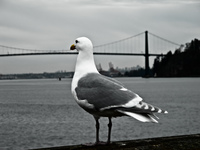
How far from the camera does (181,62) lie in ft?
327

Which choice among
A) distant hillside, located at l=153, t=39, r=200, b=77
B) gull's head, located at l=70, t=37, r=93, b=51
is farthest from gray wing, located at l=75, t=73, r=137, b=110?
distant hillside, located at l=153, t=39, r=200, b=77

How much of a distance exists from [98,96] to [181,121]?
14169 mm

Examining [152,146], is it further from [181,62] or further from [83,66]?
[181,62]

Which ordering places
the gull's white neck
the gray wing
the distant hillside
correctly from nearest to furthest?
the gray wing → the gull's white neck → the distant hillside

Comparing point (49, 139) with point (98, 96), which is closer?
point (98, 96)

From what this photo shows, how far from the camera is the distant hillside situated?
98.6m

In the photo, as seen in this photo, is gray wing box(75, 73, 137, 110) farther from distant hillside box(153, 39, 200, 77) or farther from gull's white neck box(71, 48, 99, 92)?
distant hillside box(153, 39, 200, 77)

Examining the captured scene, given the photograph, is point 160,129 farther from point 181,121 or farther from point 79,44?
point 79,44

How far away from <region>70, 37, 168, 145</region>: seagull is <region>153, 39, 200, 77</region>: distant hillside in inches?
3752

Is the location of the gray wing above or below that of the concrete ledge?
above

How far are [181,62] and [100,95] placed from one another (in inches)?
3909

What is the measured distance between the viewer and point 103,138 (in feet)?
38.6

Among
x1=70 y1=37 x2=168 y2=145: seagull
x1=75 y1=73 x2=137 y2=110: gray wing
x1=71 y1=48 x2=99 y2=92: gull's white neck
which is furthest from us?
x1=71 y1=48 x2=99 y2=92: gull's white neck

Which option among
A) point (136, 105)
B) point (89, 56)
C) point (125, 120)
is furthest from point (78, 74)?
point (125, 120)
